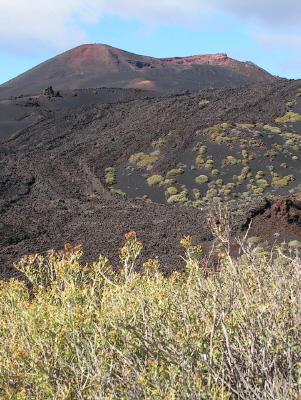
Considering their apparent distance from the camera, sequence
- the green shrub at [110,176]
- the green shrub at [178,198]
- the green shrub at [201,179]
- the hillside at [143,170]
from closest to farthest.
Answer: the hillside at [143,170], the green shrub at [178,198], the green shrub at [201,179], the green shrub at [110,176]

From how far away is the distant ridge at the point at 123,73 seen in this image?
10525 cm

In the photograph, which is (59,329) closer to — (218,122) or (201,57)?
(218,122)

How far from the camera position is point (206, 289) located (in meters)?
6.86

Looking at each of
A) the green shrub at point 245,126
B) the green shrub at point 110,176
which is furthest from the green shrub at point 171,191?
the green shrub at point 245,126

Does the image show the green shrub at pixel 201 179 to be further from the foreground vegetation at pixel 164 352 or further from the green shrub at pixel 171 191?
the foreground vegetation at pixel 164 352

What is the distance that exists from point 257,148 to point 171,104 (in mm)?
15193

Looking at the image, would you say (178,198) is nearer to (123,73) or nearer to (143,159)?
(143,159)

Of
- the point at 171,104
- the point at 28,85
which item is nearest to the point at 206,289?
the point at 171,104

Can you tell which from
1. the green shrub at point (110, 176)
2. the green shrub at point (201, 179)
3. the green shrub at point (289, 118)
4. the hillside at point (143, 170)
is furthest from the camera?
the green shrub at point (289, 118)

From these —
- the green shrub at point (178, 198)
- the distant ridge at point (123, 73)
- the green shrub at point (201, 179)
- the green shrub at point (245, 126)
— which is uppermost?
the distant ridge at point (123, 73)

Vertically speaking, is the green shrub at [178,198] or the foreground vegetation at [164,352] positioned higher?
the foreground vegetation at [164,352]

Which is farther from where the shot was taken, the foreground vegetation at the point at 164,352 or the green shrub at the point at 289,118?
the green shrub at the point at 289,118

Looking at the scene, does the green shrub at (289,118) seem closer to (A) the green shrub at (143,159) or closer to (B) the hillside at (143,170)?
(B) the hillside at (143,170)

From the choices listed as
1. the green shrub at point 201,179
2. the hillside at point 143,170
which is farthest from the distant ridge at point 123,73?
the green shrub at point 201,179
